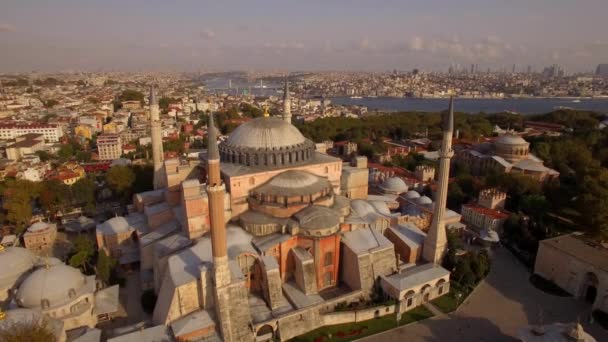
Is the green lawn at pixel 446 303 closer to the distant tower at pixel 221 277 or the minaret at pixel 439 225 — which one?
the minaret at pixel 439 225

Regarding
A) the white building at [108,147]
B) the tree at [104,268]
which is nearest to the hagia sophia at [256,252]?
the tree at [104,268]

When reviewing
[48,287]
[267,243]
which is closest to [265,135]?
[267,243]

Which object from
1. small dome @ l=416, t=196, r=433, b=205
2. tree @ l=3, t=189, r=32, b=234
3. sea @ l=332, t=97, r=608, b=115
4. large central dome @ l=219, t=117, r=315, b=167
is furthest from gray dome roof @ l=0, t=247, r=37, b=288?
sea @ l=332, t=97, r=608, b=115

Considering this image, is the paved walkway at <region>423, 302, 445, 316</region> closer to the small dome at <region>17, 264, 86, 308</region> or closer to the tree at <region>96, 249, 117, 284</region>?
the tree at <region>96, 249, 117, 284</region>

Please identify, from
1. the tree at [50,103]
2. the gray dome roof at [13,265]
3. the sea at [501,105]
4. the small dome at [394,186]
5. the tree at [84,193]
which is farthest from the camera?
the sea at [501,105]

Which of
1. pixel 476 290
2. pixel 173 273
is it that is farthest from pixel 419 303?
pixel 173 273
